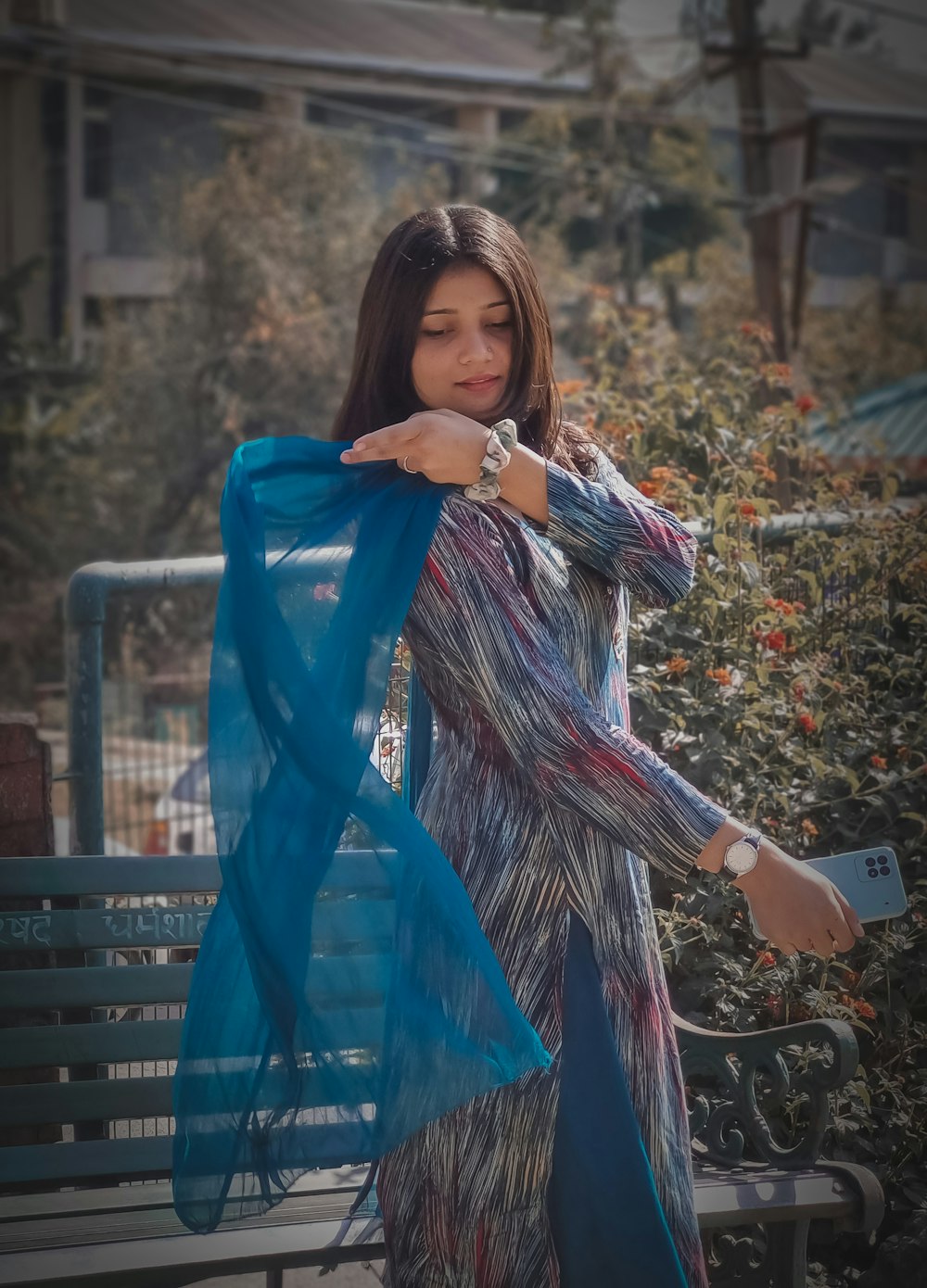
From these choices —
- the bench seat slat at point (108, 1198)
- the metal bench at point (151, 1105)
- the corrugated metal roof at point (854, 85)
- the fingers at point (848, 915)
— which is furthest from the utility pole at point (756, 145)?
the corrugated metal roof at point (854, 85)

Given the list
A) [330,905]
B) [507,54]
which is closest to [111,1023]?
[330,905]

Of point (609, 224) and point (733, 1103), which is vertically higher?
point (609, 224)

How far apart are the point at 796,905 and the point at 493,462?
0.61m

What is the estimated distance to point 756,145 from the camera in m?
11.8

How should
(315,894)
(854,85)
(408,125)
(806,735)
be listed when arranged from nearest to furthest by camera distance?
(315,894), (806,735), (408,125), (854,85)

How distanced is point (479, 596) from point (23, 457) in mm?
17199

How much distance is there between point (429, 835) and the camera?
1747mm

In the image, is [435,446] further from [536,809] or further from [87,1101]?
[87,1101]

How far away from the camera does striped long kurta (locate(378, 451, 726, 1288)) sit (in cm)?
167

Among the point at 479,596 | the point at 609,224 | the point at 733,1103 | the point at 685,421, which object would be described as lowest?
the point at 733,1103

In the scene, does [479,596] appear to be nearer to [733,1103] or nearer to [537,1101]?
[537,1101]

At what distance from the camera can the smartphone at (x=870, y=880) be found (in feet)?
6.40

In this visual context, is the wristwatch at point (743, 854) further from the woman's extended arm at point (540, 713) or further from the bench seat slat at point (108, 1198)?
the bench seat slat at point (108, 1198)

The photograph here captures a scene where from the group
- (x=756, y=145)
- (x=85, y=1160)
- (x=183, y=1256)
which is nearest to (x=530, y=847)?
(x=183, y=1256)
